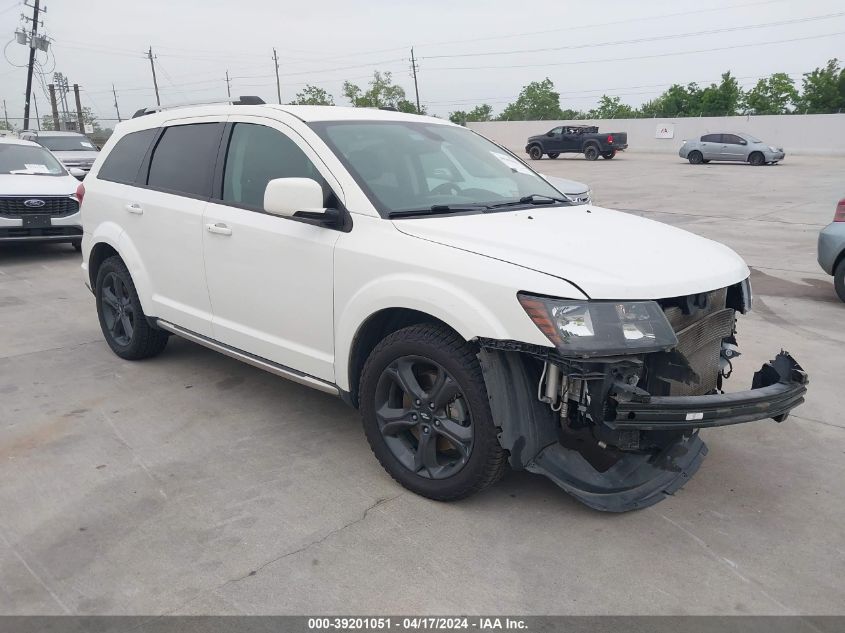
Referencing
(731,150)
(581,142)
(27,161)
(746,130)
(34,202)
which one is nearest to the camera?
(34,202)

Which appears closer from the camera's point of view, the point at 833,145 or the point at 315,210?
the point at 315,210

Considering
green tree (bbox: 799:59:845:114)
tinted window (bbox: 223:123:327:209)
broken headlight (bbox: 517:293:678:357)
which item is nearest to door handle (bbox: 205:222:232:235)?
tinted window (bbox: 223:123:327:209)

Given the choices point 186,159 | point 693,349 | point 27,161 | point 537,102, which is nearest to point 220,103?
point 186,159

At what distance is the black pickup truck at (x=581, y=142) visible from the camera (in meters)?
34.5

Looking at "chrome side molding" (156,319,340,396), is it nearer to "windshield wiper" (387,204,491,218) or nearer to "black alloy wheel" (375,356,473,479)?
"black alloy wheel" (375,356,473,479)

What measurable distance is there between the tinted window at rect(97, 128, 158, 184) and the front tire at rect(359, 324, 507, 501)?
108 inches

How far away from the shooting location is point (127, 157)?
5.32 meters

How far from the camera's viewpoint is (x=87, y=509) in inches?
134

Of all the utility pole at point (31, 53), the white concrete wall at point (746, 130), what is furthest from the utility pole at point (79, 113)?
the white concrete wall at point (746, 130)

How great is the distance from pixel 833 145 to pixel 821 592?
4194 centimetres

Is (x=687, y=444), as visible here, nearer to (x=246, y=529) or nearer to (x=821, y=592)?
(x=821, y=592)

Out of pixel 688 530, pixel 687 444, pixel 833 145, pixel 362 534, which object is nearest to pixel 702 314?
pixel 687 444

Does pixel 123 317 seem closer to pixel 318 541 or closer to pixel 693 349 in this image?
pixel 318 541

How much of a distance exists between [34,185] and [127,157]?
233 inches
